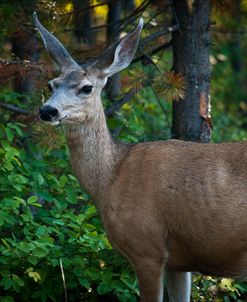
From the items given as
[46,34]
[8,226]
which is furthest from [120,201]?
[46,34]

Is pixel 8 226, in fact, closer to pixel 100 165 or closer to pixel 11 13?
pixel 100 165

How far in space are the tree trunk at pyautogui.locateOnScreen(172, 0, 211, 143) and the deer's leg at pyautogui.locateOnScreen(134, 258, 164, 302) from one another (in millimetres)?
2291

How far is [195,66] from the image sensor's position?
8.62 m

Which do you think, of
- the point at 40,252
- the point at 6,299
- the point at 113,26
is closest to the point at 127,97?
the point at 113,26

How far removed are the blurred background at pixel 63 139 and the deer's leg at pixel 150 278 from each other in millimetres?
365

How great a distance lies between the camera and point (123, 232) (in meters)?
6.66

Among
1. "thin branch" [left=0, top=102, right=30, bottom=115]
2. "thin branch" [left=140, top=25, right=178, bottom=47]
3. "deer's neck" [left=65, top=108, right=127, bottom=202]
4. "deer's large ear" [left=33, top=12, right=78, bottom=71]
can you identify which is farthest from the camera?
"thin branch" [left=0, top=102, right=30, bottom=115]

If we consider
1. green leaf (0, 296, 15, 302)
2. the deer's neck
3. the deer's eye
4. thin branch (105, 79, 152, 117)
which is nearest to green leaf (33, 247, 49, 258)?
green leaf (0, 296, 15, 302)

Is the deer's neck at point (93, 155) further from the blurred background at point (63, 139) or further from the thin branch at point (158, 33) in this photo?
the thin branch at point (158, 33)

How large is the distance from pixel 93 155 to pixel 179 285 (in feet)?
4.63

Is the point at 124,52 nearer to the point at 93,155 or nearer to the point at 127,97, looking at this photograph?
the point at 93,155

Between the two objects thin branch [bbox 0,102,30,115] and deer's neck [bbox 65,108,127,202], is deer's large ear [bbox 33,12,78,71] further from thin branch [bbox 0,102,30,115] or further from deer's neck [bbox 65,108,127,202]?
thin branch [bbox 0,102,30,115]

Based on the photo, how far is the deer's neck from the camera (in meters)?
7.04

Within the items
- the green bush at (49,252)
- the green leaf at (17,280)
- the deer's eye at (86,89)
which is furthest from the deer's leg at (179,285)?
the deer's eye at (86,89)
